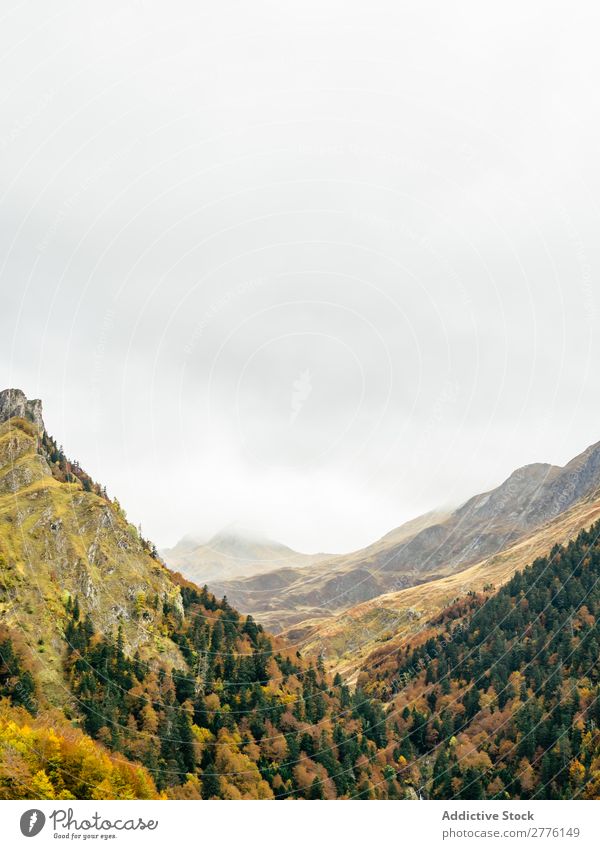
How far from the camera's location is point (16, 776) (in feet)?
258

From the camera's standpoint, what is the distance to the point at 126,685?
5182 inches

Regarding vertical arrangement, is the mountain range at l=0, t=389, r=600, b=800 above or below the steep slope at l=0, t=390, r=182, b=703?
below

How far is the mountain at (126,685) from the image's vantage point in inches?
3984

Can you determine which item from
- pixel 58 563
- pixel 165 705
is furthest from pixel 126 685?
pixel 58 563

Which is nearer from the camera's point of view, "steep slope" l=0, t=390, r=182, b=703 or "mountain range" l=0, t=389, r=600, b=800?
"mountain range" l=0, t=389, r=600, b=800

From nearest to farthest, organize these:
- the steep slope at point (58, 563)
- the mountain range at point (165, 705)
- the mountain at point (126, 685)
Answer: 1. the mountain at point (126, 685)
2. the mountain range at point (165, 705)
3. the steep slope at point (58, 563)

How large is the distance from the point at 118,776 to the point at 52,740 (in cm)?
1335

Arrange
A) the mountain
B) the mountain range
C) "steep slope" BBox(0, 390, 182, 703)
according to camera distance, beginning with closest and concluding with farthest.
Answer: the mountain → the mountain range → "steep slope" BBox(0, 390, 182, 703)

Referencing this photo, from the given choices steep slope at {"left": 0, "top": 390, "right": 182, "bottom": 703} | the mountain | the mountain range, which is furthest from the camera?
steep slope at {"left": 0, "top": 390, "right": 182, "bottom": 703}

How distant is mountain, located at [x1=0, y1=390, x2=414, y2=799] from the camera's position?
101188 mm

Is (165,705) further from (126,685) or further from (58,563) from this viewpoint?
(58,563)
